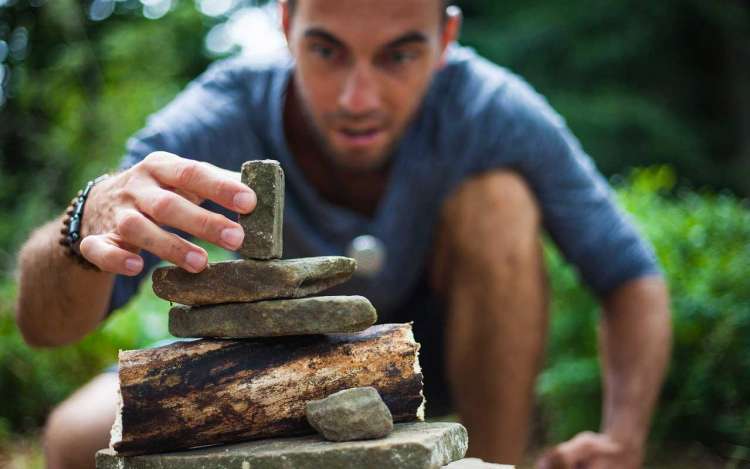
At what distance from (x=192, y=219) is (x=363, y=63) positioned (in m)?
1.65

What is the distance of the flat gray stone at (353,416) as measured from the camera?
2.12 metres

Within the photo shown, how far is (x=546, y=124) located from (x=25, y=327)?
2.52m

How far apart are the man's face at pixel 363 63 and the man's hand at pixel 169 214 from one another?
1.46 m

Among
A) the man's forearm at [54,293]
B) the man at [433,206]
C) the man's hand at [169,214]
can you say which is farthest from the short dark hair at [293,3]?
the man's hand at [169,214]

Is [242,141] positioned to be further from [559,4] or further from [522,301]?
[559,4]

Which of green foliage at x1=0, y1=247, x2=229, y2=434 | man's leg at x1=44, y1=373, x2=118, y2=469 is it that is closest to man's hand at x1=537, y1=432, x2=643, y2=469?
man's leg at x1=44, y1=373, x2=118, y2=469

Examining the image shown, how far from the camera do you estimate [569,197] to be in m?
4.13

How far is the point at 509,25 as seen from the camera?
1200cm

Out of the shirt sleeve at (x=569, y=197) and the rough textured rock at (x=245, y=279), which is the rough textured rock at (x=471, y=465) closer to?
the rough textured rock at (x=245, y=279)

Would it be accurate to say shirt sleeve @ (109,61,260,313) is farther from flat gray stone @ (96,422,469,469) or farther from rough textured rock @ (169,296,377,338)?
flat gray stone @ (96,422,469,469)

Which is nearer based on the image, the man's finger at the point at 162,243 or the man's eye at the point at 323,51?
the man's finger at the point at 162,243

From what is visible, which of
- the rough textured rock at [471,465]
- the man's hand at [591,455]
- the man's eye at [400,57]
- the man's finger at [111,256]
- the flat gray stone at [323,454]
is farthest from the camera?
the man's eye at [400,57]

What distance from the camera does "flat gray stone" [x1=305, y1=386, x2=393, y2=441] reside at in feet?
6.97

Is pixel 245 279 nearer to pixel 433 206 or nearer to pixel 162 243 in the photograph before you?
pixel 162 243
